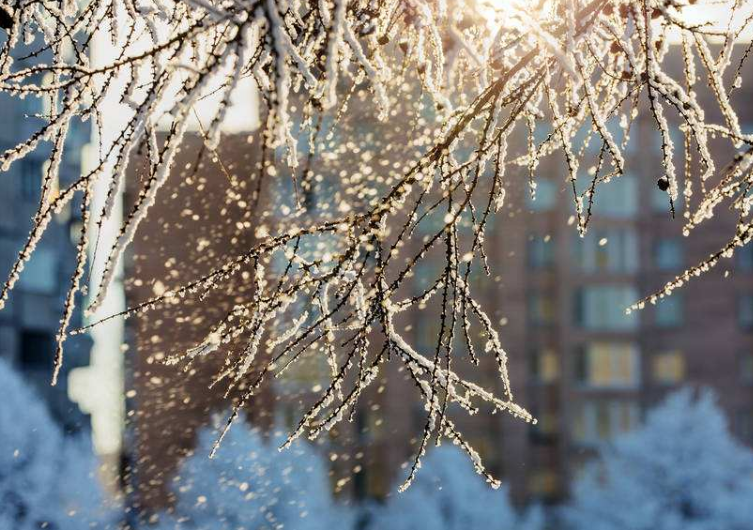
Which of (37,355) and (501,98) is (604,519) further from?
(501,98)

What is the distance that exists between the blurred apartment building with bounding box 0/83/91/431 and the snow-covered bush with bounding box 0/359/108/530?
1588 millimetres

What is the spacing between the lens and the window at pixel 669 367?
2855cm

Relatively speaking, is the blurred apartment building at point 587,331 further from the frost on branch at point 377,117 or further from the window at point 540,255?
the frost on branch at point 377,117

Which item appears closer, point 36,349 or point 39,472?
point 39,472

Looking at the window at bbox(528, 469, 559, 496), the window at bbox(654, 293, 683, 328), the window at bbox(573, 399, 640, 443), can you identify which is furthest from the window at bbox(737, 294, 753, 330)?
the window at bbox(528, 469, 559, 496)

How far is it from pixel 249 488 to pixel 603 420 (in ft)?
33.6

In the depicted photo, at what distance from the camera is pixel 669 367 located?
28641mm

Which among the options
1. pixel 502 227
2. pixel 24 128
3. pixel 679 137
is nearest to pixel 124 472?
pixel 24 128

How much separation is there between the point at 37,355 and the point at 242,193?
22.5 feet

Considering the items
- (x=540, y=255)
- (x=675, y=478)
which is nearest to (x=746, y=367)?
(x=675, y=478)

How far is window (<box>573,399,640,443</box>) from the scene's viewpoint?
28109 millimetres

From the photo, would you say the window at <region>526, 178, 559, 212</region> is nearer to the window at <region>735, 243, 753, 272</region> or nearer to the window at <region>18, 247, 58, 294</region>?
the window at <region>735, 243, 753, 272</region>

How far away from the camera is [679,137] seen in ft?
96.6

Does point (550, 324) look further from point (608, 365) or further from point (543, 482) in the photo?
point (543, 482)
